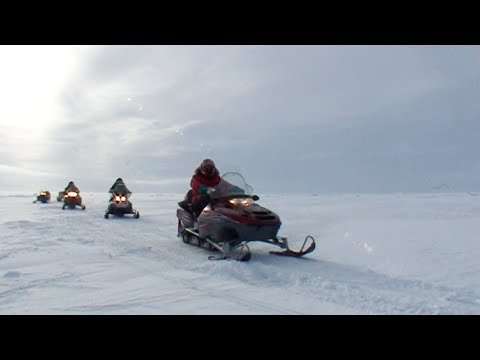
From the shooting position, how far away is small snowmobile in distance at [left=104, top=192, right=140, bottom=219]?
15.5 m

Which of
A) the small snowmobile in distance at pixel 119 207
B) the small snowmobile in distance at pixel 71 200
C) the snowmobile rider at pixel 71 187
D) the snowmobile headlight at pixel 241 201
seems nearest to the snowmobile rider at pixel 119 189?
the small snowmobile in distance at pixel 119 207

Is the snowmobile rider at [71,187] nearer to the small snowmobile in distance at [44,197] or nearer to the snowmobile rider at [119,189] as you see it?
the snowmobile rider at [119,189]

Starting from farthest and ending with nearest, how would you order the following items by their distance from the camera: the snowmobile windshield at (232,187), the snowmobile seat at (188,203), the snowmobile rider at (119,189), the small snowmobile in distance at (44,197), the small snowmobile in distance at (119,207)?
the small snowmobile in distance at (44,197) < the snowmobile rider at (119,189) < the small snowmobile in distance at (119,207) < the snowmobile seat at (188,203) < the snowmobile windshield at (232,187)

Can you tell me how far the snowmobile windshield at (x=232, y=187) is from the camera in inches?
297

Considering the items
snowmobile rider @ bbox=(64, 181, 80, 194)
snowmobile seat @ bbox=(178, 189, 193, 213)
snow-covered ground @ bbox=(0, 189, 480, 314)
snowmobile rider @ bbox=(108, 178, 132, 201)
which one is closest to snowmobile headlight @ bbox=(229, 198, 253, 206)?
snow-covered ground @ bbox=(0, 189, 480, 314)

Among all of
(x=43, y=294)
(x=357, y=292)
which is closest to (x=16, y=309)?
(x=43, y=294)

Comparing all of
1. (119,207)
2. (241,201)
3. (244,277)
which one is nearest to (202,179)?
(241,201)

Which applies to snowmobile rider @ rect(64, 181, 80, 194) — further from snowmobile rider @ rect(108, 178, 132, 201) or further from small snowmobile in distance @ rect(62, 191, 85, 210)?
snowmobile rider @ rect(108, 178, 132, 201)

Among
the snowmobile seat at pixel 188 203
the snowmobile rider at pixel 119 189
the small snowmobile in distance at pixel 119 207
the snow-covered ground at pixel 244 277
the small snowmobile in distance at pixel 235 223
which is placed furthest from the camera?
the snowmobile rider at pixel 119 189

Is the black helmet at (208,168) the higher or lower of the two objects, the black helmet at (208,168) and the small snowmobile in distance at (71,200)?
the higher

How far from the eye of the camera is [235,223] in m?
6.64

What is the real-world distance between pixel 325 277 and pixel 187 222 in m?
4.47

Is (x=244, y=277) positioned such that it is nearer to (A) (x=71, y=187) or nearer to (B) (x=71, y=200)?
(B) (x=71, y=200)

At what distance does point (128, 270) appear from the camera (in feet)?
18.8
